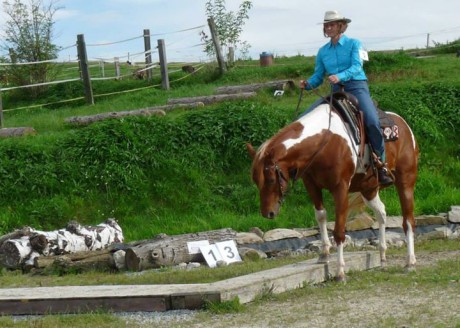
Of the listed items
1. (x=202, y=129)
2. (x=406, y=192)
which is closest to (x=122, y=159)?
(x=202, y=129)

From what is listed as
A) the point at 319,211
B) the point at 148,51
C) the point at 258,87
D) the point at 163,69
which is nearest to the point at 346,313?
the point at 319,211

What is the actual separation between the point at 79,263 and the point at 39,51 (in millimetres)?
15571

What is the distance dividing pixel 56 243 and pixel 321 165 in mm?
5215

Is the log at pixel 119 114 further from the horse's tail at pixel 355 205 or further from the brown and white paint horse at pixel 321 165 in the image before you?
the brown and white paint horse at pixel 321 165

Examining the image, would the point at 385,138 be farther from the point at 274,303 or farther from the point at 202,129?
the point at 202,129

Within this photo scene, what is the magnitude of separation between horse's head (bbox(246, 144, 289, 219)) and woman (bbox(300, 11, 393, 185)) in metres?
1.27

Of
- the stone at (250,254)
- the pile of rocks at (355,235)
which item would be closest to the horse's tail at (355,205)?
the pile of rocks at (355,235)

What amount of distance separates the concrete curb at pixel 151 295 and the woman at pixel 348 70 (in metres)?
1.68

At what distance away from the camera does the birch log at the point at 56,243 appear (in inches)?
513

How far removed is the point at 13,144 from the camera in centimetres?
1653

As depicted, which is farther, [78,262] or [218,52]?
[218,52]

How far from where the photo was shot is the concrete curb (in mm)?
8602

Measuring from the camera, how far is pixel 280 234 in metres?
14.0

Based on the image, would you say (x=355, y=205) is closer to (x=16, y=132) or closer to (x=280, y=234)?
(x=280, y=234)
